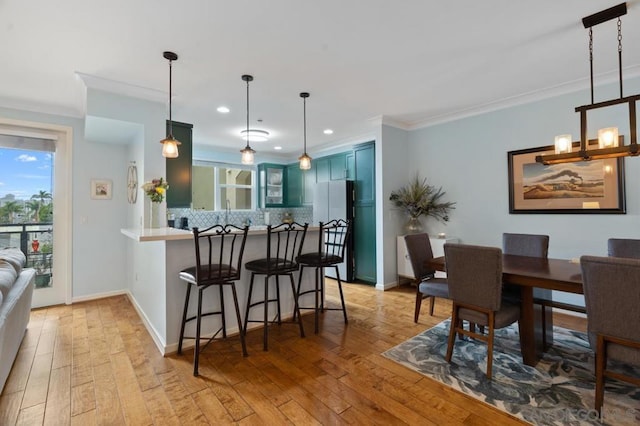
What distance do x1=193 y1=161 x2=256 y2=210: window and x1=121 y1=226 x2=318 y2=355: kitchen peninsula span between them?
2.55m

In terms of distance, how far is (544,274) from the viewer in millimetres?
2211

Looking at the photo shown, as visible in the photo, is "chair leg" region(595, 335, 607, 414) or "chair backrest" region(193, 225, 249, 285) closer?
"chair leg" region(595, 335, 607, 414)

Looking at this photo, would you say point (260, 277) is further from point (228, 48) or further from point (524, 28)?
point (524, 28)

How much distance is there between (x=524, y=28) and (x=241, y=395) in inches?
135

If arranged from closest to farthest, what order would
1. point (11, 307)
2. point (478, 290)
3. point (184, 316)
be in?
point (11, 307) < point (478, 290) < point (184, 316)

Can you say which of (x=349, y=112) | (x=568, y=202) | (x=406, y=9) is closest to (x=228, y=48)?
(x=406, y=9)

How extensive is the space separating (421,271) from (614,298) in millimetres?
1693

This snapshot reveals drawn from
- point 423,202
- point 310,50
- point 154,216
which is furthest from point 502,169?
point 154,216

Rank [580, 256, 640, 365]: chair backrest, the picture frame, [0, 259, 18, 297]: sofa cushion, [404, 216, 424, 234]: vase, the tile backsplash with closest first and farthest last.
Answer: [580, 256, 640, 365]: chair backrest, [0, 259, 18, 297]: sofa cushion, the picture frame, [404, 216, 424, 234]: vase, the tile backsplash

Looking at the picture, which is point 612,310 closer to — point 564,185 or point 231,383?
point 564,185

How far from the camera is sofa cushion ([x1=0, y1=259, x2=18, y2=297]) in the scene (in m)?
2.16

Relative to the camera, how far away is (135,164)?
3.92 m

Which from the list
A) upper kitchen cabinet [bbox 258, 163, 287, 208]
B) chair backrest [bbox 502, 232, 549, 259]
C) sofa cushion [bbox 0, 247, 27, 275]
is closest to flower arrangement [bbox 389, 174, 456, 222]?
chair backrest [bbox 502, 232, 549, 259]

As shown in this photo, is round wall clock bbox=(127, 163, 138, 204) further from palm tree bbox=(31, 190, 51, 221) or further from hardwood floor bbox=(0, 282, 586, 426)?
hardwood floor bbox=(0, 282, 586, 426)
